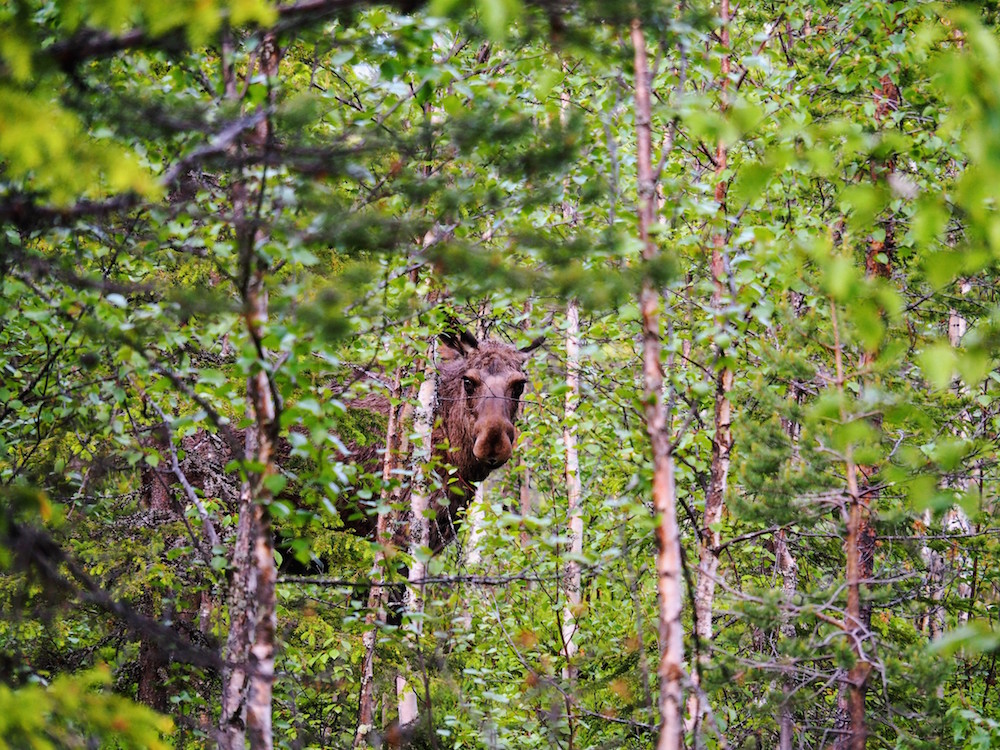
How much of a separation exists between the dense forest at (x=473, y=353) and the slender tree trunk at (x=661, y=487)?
19mm

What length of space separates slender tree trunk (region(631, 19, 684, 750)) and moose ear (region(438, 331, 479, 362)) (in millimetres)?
5268

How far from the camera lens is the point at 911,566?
24.7 feet

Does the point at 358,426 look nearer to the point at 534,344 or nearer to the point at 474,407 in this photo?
the point at 534,344

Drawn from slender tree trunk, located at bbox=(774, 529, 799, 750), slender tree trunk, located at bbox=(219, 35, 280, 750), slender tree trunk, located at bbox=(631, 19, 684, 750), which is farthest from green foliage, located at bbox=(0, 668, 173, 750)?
slender tree trunk, located at bbox=(774, 529, 799, 750)

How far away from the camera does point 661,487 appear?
3910 mm

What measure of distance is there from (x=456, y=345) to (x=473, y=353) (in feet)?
0.82

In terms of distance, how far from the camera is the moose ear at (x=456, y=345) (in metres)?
9.69

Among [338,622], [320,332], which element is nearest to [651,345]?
[320,332]

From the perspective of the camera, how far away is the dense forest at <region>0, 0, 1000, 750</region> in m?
3.10

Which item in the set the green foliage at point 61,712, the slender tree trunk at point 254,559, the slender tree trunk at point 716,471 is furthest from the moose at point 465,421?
the green foliage at point 61,712

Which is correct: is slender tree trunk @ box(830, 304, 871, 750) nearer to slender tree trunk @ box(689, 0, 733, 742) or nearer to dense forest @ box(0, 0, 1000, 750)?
dense forest @ box(0, 0, 1000, 750)

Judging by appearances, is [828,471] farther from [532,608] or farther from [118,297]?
[118,297]

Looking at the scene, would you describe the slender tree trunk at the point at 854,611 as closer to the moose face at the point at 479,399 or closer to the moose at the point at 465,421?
the moose at the point at 465,421

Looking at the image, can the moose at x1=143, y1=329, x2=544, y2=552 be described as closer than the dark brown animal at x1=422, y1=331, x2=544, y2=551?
Yes
